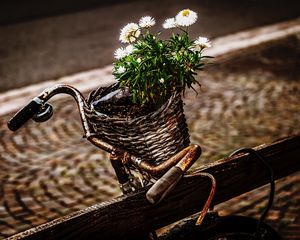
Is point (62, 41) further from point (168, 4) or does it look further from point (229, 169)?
point (229, 169)

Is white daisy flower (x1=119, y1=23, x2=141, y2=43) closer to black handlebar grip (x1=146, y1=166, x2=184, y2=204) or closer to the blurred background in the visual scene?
black handlebar grip (x1=146, y1=166, x2=184, y2=204)

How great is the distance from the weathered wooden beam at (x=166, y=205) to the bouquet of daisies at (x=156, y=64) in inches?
16.1

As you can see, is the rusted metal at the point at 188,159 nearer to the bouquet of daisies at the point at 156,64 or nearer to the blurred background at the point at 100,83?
the bouquet of daisies at the point at 156,64

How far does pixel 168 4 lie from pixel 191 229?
1317 centimetres

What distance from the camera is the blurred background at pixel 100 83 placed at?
3680mm

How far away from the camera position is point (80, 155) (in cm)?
453

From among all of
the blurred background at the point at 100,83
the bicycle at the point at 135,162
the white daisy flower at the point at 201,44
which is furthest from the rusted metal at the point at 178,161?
the blurred background at the point at 100,83

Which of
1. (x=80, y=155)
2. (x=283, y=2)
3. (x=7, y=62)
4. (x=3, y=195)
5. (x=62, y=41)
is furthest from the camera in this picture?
(x=283, y=2)

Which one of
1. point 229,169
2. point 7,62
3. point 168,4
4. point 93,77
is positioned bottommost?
point 229,169

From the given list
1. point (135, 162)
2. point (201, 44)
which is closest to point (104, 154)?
point (135, 162)

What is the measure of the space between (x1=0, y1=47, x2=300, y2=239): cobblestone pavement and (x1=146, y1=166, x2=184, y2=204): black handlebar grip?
6.59ft

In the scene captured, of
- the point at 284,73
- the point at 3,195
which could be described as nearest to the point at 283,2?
the point at 284,73

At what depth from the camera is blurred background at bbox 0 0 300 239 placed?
3.68 metres

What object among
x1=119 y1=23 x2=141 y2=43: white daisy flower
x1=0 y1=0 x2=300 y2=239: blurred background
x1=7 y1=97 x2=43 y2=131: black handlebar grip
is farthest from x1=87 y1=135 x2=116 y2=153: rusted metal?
x1=0 y1=0 x2=300 y2=239: blurred background
